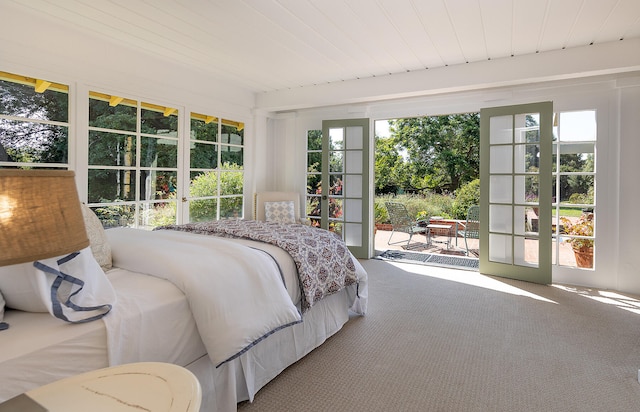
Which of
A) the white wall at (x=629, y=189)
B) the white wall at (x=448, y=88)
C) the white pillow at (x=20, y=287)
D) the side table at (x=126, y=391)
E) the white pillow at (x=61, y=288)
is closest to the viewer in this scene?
the side table at (x=126, y=391)

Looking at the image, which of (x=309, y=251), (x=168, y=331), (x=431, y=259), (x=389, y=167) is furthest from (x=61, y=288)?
(x=389, y=167)

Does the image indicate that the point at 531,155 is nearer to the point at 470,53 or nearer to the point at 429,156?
the point at 470,53

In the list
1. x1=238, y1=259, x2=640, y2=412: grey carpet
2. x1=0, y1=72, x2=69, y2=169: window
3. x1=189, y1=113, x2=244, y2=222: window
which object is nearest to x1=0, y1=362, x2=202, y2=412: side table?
x1=238, y1=259, x2=640, y2=412: grey carpet

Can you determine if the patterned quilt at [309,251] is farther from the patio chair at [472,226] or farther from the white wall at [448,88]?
the patio chair at [472,226]

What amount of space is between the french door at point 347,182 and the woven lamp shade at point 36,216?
472 cm

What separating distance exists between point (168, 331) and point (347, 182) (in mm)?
4213

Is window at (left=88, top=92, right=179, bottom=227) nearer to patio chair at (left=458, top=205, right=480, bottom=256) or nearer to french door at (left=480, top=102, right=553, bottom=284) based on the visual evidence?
french door at (left=480, top=102, right=553, bottom=284)

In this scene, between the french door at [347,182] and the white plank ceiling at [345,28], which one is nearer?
the white plank ceiling at [345,28]

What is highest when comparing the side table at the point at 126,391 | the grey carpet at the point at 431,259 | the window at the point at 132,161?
the window at the point at 132,161

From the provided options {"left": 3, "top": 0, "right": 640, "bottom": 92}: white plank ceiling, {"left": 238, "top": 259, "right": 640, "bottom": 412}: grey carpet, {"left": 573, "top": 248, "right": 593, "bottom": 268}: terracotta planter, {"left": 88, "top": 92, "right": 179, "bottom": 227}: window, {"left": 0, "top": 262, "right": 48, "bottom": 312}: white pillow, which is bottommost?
{"left": 238, "top": 259, "right": 640, "bottom": 412}: grey carpet

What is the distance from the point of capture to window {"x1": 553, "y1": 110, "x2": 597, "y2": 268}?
4.09 meters

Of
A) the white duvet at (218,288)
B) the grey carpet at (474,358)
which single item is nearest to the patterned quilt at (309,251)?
the white duvet at (218,288)

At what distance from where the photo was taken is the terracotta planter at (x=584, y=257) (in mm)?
4160

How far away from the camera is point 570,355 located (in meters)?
2.48
